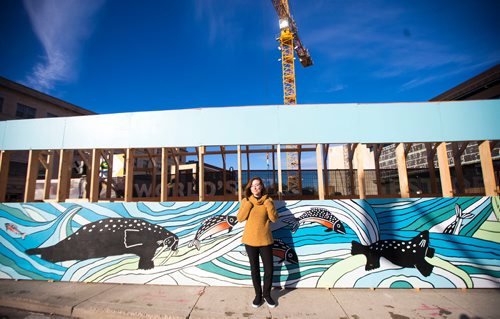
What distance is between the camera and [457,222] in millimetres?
4438

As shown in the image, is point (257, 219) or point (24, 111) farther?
point (24, 111)

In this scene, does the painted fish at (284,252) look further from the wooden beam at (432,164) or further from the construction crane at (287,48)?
the construction crane at (287,48)

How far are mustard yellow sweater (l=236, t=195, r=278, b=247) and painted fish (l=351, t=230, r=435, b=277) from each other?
1.96 m

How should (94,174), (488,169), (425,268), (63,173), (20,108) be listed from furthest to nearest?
1. (20,108)
2. (63,173)
3. (94,174)
4. (488,169)
5. (425,268)

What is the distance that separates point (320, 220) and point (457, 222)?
104 inches

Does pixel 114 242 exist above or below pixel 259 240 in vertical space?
below

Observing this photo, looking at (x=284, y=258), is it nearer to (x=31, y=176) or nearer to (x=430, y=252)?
(x=430, y=252)

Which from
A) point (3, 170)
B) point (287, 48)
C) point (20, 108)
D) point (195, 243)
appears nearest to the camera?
point (195, 243)

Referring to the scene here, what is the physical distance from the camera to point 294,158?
34.9m

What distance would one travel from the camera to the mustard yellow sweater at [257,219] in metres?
3.58

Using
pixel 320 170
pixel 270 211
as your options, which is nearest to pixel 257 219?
pixel 270 211

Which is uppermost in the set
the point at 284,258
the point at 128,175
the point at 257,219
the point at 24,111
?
the point at 24,111

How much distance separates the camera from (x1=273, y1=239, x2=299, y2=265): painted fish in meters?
4.41

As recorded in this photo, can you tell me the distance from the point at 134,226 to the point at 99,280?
50.5 inches
